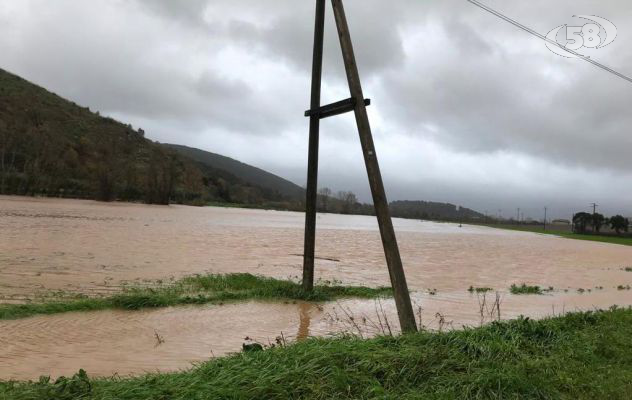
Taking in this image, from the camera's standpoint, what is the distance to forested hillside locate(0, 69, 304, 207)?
247 ft

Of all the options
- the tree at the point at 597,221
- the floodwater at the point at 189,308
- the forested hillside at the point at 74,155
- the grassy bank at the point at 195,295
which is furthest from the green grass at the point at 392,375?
the tree at the point at 597,221

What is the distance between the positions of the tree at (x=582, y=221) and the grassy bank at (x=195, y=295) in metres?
114

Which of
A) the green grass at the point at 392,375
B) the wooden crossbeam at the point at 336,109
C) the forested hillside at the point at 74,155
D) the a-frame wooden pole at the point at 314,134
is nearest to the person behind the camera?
the green grass at the point at 392,375

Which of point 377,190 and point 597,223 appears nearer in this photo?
point 377,190

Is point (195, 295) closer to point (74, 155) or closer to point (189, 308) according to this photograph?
point (189, 308)

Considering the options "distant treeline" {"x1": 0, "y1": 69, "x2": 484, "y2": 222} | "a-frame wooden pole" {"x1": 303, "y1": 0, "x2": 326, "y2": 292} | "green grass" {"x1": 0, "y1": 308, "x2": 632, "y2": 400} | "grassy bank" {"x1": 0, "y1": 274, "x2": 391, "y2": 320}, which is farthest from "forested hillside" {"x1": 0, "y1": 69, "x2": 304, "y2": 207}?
"green grass" {"x1": 0, "y1": 308, "x2": 632, "y2": 400}

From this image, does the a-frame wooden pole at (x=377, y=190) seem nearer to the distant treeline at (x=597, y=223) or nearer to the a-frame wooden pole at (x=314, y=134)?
the a-frame wooden pole at (x=314, y=134)

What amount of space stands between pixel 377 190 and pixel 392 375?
123 inches

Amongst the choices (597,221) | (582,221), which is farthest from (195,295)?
(582,221)

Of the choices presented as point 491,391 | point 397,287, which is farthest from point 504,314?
point 491,391

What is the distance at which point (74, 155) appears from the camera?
310 ft

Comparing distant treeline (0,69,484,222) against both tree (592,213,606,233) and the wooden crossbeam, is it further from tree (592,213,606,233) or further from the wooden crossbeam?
tree (592,213,606,233)

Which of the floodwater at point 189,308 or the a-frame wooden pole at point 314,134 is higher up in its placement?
the a-frame wooden pole at point 314,134

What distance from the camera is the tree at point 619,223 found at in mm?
100500
